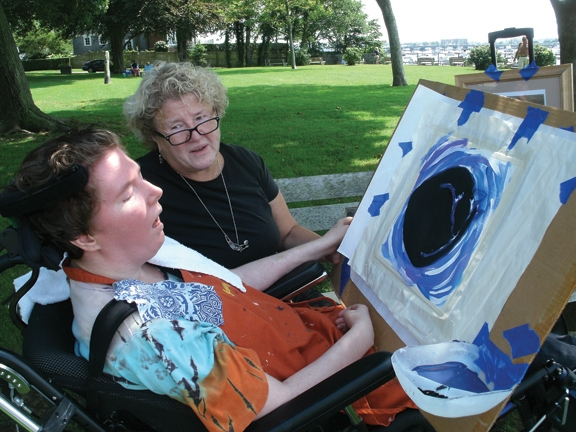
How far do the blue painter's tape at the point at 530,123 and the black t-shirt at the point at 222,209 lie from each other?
134 cm

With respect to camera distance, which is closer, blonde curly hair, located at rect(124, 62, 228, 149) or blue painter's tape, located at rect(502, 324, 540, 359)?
blue painter's tape, located at rect(502, 324, 540, 359)

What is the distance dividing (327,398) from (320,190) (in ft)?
8.12

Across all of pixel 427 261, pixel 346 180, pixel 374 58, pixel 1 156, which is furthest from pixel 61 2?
pixel 374 58

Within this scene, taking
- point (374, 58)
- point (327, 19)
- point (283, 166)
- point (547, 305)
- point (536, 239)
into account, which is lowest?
point (283, 166)

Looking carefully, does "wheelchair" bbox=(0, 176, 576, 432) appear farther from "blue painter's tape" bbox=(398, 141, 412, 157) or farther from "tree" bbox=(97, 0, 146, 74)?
"tree" bbox=(97, 0, 146, 74)

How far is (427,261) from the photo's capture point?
5.68 ft

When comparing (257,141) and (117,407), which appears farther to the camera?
(257,141)

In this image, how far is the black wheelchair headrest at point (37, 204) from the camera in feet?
4.27

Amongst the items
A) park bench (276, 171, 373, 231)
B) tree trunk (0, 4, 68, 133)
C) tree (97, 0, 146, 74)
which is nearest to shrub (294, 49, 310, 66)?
tree (97, 0, 146, 74)

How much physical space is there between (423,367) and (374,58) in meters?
45.4

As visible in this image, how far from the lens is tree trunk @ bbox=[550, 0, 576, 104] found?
5.01 m

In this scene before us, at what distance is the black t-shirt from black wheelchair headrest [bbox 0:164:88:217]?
3.44 ft

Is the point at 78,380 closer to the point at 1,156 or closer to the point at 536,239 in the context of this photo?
the point at 536,239

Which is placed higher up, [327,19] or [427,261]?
[327,19]
